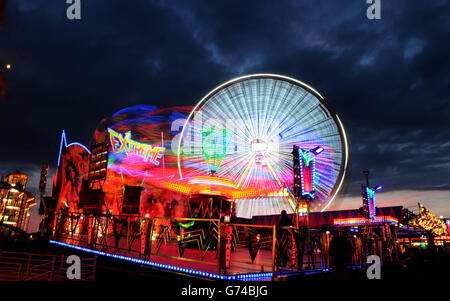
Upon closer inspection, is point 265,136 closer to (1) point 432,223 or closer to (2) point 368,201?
(2) point 368,201

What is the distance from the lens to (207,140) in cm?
2047

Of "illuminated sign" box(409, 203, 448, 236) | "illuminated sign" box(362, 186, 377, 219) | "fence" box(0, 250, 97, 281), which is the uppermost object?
"illuminated sign" box(362, 186, 377, 219)

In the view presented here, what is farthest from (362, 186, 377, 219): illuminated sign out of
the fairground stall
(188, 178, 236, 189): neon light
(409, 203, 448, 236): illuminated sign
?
(409, 203, 448, 236): illuminated sign

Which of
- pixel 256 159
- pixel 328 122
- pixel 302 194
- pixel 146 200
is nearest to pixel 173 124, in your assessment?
pixel 146 200

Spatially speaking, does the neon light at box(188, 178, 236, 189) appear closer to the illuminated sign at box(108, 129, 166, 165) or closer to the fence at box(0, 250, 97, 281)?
the fence at box(0, 250, 97, 281)

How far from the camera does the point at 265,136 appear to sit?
753 inches

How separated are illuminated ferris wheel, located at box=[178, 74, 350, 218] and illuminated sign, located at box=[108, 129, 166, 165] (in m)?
10.1

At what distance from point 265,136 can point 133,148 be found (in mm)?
15882

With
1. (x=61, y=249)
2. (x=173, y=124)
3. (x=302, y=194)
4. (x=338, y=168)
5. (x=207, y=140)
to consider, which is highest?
(x=173, y=124)

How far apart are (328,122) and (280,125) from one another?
2937 mm

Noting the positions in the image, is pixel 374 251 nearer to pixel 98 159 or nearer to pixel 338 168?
pixel 338 168

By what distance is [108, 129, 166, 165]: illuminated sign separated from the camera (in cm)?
2834

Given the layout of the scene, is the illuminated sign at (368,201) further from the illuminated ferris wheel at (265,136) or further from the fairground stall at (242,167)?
the illuminated ferris wheel at (265,136)
